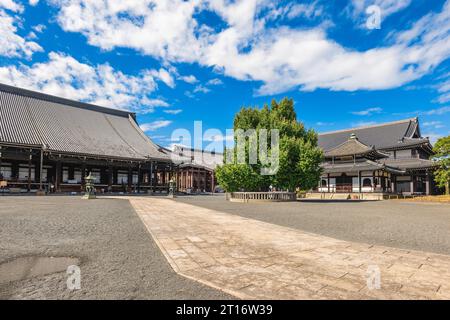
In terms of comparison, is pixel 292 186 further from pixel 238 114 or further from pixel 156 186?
pixel 156 186

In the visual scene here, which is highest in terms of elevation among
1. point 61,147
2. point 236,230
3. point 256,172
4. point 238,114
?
point 238,114

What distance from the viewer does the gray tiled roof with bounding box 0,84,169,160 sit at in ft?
81.3

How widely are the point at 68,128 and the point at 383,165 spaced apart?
37568 millimetres

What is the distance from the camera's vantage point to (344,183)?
3378 cm

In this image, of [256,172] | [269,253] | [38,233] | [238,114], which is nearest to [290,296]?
[269,253]

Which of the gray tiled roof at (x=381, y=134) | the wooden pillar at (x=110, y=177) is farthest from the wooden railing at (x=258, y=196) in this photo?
the gray tiled roof at (x=381, y=134)

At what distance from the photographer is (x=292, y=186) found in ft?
68.5

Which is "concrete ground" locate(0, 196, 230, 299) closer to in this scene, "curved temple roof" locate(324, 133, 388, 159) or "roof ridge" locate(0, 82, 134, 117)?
"roof ridge" locate(0, 82, 134, 117)

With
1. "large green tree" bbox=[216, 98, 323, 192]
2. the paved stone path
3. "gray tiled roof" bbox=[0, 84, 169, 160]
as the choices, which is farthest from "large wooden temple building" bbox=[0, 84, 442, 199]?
the paved stone path

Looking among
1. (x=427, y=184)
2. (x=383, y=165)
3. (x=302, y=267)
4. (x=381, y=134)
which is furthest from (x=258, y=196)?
(x=381, y=134)

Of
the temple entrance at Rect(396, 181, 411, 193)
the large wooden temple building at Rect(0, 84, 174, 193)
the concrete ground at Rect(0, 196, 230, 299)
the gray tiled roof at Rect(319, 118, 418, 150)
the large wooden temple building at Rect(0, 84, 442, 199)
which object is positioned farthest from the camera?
the gray tiled roof at Rect(319, 118, 418, 150)

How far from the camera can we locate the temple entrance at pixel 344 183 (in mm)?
33188

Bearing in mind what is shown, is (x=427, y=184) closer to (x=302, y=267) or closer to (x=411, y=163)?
(x=411, y=163)

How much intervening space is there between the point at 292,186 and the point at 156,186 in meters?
19.4
